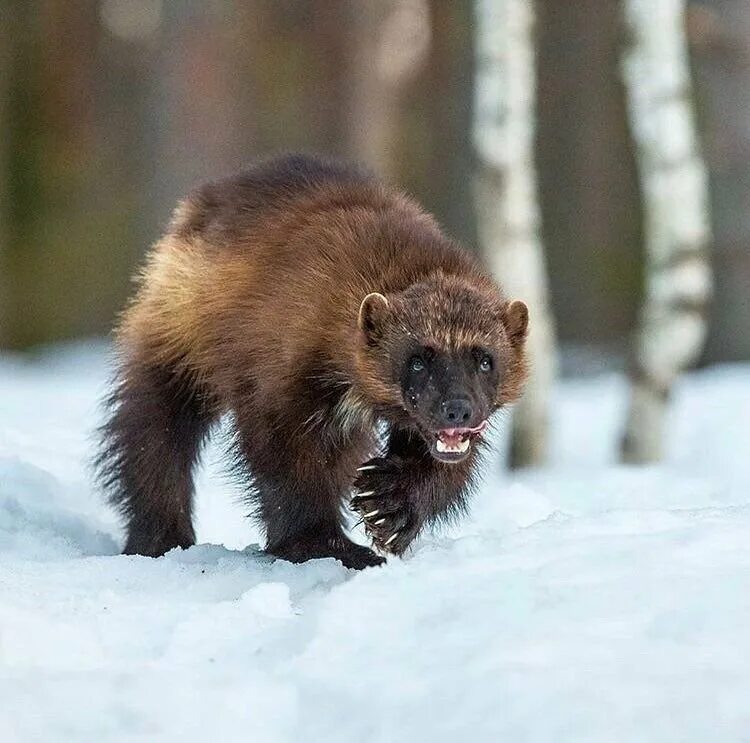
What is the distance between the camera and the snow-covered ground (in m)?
2.58

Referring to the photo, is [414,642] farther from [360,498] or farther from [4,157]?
[4,157]

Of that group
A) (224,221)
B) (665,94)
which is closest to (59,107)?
(665,94)

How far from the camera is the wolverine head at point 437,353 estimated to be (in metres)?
4.10

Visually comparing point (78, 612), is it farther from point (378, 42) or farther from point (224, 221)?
point (378, 42)

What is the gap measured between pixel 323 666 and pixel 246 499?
1.76 m

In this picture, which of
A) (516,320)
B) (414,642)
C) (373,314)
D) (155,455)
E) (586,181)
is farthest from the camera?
(586,181)

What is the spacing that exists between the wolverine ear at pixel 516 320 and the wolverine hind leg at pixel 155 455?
3.65ft

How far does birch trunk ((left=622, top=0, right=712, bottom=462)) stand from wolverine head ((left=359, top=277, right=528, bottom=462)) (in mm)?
3188

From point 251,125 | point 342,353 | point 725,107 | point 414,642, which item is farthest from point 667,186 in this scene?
point 251,125

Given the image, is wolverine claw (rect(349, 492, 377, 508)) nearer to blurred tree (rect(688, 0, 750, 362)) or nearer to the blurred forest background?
blurred tree (rect(688, 0, 750, 362))

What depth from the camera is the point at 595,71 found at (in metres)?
15.3

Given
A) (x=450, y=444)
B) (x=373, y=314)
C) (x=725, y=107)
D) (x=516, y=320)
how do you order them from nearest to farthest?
(x=450, y=444) → (x=373, y=314) → (x=516, y=320) → (x=725, y=107)

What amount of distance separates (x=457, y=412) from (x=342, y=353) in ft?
1.56

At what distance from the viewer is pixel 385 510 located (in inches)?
167
